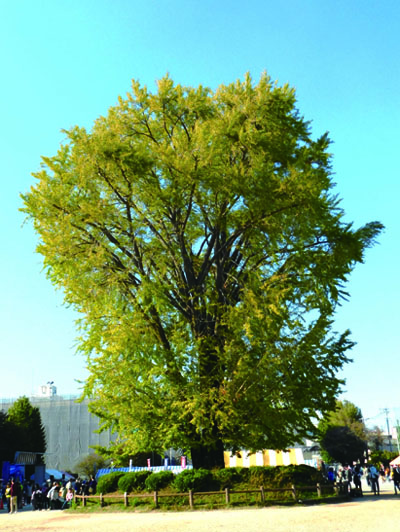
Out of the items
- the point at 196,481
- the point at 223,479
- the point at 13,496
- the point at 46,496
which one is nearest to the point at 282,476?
the point at 223,479

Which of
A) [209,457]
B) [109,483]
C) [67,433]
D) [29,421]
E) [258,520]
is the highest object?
[29,421]

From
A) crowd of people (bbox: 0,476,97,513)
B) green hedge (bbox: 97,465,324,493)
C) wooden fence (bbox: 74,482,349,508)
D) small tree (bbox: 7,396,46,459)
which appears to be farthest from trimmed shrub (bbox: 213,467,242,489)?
small tree (bbox: 7,396,46,459)

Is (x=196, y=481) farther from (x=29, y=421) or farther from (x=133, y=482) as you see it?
(x=29, y=421)

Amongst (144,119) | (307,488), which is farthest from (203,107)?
(307,488)

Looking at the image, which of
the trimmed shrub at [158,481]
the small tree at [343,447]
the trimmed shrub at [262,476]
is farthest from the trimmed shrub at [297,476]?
the small tree at [343,447]

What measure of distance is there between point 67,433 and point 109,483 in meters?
62.1

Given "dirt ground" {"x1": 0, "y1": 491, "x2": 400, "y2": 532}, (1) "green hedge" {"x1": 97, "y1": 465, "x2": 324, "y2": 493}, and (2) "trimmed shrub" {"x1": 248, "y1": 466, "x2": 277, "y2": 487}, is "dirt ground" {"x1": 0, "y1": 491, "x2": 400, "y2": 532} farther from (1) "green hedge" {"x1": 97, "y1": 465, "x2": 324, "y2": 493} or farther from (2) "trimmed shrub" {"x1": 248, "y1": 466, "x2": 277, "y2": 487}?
(2) "trimmed shrub" {"x1": 248, "y1": 466, "x2": 277, "y2": 487}

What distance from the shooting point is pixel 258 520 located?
1489cm

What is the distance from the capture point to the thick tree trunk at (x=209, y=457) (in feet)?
69.1

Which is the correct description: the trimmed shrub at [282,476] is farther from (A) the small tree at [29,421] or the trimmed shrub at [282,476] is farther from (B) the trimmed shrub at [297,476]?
(A) the small tree at [29,421]

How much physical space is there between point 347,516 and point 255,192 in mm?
11418

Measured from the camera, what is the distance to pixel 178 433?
1944 cm

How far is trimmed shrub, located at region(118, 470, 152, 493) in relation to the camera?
21.5 meters

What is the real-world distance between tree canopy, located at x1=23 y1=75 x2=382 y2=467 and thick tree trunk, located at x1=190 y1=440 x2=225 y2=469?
0.26ft
